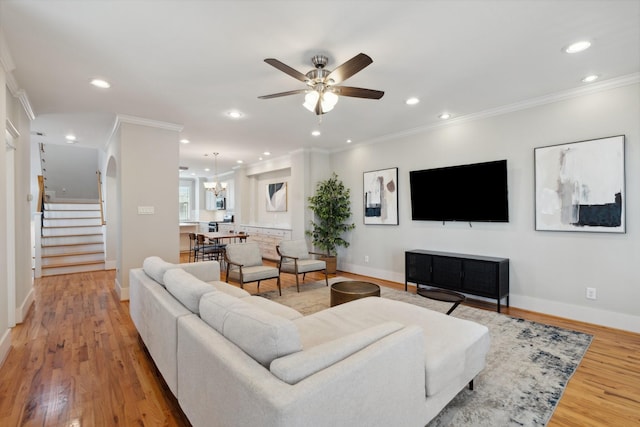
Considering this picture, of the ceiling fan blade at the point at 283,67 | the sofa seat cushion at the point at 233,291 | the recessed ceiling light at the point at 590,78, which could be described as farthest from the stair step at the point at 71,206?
the recessed ceiling light at the point at 590,78

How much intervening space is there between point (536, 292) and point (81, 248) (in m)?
8.69

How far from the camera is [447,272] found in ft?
13.9

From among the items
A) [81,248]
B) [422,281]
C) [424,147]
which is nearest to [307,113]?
[424,147]

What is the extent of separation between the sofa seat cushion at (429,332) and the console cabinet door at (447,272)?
2.02m

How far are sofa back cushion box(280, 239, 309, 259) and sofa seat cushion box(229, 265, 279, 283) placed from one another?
0.65 metres

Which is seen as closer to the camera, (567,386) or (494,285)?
(567,386)

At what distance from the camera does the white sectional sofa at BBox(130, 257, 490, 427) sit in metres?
1.11

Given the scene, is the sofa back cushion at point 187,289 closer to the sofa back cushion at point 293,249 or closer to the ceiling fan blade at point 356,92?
the ceiling fan blade at point 356,92

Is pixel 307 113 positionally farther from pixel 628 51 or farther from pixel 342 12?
pixel 628 51

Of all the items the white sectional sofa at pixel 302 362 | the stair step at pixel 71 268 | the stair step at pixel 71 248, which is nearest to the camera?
the white sectional sofa at pixel 302 362

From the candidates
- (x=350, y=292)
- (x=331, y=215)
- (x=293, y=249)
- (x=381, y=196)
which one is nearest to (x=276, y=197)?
(x=331, y=215)

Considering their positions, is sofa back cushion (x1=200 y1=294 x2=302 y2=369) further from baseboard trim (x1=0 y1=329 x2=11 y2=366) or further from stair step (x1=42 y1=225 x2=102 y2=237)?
stair step (x1=42 y1=225 x2=102 y2=237)

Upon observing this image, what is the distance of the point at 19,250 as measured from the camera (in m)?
3.49

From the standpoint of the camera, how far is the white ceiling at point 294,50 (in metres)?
2.08
